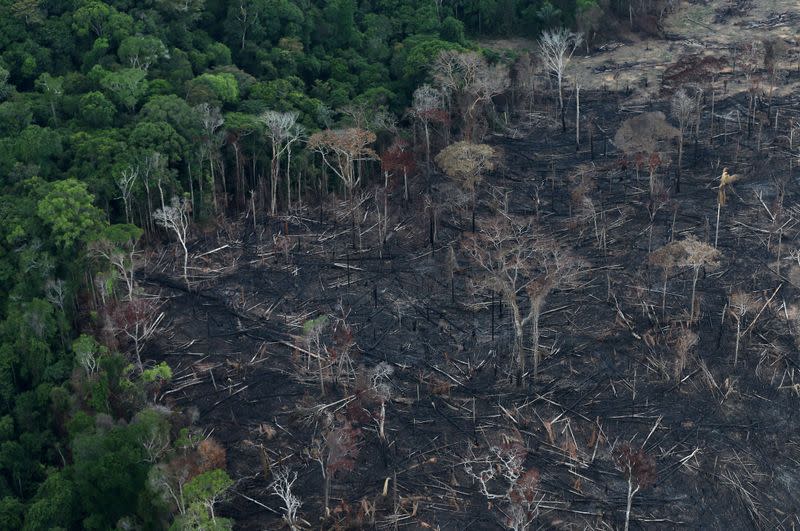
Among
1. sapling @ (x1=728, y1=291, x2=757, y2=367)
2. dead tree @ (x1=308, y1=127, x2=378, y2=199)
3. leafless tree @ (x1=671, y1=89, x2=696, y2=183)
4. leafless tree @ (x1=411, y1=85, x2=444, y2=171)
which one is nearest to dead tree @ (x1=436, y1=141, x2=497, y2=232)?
leafless tree @ (x1=411, y1=85, x2=444, y2=171)

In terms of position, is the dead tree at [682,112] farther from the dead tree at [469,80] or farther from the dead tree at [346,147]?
the dead tree at [346,147]

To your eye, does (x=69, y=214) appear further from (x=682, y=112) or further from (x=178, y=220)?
(x=682, y=112)

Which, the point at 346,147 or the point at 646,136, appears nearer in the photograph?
the point at 346,147

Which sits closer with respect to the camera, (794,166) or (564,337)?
(564,337)

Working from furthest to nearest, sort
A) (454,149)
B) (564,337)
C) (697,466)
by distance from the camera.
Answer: (454,149) → (564,337) → (697,466)

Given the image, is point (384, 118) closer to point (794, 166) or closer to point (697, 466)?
point (794, 166)

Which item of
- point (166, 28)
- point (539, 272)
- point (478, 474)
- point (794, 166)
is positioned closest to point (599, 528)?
point (478, 474)

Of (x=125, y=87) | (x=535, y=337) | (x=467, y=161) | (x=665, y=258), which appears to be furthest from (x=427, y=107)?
(x=535, y=337)

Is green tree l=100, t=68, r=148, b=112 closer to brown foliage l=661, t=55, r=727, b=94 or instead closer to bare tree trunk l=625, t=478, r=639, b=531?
brown foliage l=661, t=55, r=727, b=94
